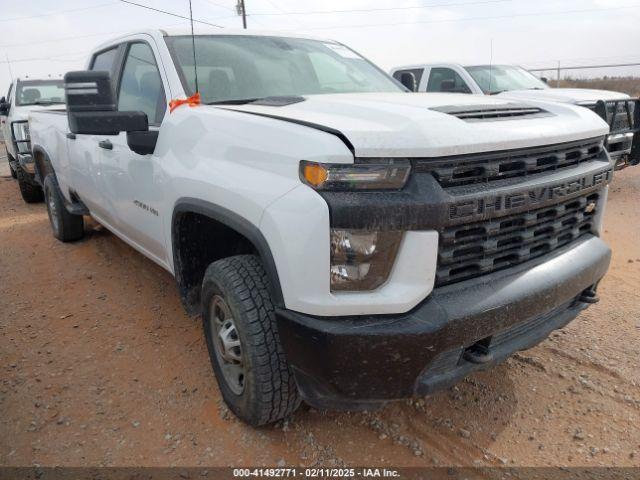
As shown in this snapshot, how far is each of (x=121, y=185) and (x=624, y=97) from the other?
712 cm

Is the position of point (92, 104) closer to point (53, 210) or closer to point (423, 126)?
point (423, 126)

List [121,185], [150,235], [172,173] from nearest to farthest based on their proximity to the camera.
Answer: [172,173]
[150,235]
[121,185]

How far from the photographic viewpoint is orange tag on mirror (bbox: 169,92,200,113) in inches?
105

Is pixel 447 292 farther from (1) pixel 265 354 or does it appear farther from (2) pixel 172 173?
(2) pixel 172 173

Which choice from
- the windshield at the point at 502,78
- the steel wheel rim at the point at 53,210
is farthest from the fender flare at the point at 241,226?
the windshield at the point at 502,78

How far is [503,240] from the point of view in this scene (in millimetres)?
2033

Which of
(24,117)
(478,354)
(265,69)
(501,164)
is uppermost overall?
(265,69)

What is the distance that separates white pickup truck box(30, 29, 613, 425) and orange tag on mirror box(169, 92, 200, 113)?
0.10 feet

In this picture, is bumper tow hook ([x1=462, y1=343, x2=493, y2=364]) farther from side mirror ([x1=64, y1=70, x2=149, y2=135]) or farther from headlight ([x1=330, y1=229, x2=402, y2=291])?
side mirror ([x1=64, y1=70, x2=149, y2=135])

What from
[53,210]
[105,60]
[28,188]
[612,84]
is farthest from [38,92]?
[612,84]

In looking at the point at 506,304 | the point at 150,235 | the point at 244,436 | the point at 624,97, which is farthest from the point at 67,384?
the point at 624,97

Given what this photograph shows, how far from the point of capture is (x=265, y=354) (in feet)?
6.98

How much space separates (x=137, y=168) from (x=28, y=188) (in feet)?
19.6

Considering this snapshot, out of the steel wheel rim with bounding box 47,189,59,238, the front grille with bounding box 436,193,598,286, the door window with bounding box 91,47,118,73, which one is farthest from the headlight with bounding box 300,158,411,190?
the steel wheel rim with bounding box 47,189,59,238
